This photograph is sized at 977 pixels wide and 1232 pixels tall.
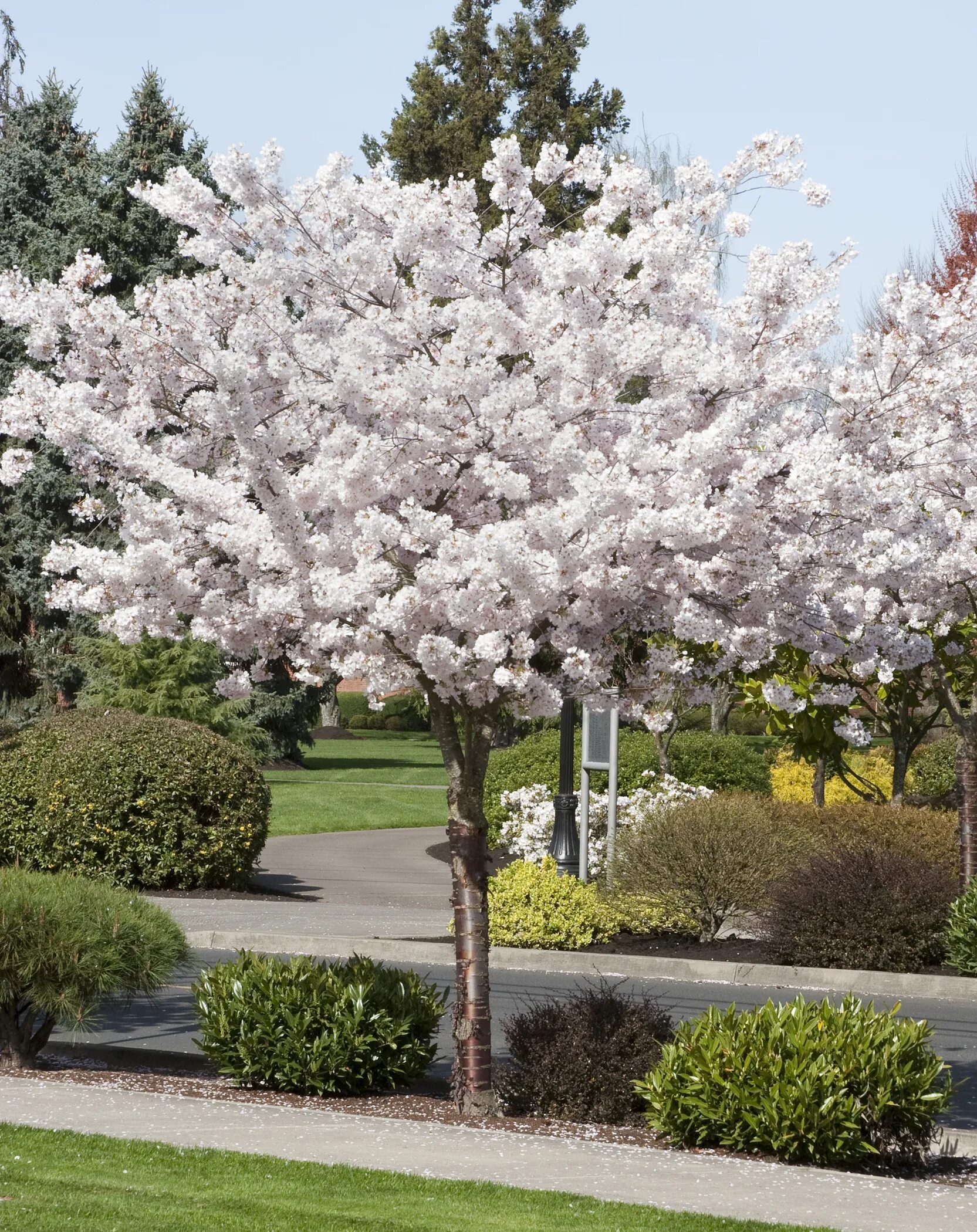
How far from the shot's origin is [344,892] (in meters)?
22.0

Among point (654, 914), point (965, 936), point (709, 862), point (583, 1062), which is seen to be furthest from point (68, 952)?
point (965, 936)

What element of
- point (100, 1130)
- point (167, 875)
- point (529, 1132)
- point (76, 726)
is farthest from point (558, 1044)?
point (76, 726)

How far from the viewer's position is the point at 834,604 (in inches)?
320

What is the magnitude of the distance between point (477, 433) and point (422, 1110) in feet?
11.8

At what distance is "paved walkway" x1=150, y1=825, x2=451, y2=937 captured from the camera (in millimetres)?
17172

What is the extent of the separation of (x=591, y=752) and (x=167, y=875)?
223 inches

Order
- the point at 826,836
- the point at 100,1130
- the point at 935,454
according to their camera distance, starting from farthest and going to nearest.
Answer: the point at 826,836
the point at 935,454
the point at 100,1130

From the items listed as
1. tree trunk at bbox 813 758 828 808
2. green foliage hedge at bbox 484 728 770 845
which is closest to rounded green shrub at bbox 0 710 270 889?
green foliage hedge at bbox 484 728 770 845

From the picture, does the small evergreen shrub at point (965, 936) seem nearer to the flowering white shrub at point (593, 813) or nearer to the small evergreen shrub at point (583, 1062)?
the flowering white shrub at point (593, 813)

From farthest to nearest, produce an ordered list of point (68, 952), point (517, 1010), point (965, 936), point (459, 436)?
point (965, 936) < point (517, 1010) < point (68, 952) < point (459, 436)

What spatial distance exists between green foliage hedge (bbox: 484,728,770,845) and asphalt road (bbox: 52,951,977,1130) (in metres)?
10.4

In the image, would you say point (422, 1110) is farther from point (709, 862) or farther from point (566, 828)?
point (566, 828)

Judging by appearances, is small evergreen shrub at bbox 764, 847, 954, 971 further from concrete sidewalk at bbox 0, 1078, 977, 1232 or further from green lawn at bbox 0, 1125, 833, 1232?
green lawn at bbox 0, 1125, 833, 1232

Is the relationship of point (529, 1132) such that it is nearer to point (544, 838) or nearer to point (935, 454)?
point (935, 454)
